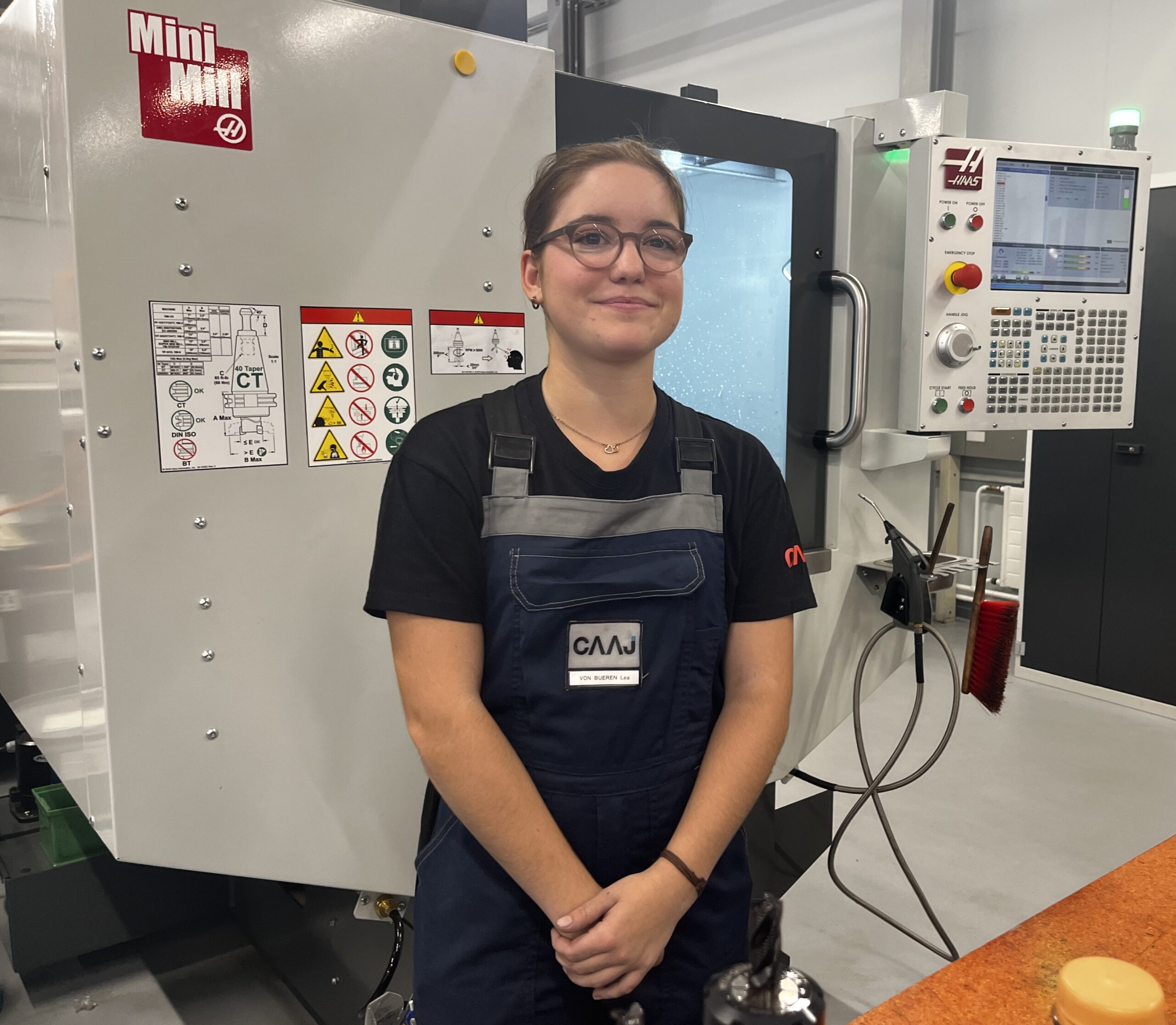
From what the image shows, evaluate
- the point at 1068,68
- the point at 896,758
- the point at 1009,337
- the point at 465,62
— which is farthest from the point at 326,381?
the point at 1068,68

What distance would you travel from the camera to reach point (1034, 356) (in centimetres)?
202

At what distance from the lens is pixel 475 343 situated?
4.82ft

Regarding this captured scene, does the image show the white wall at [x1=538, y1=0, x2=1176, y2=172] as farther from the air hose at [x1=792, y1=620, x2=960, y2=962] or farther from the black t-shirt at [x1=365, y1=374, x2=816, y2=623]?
the black t-shirt at [x1=365, y1=374, x2=816, y2=623]

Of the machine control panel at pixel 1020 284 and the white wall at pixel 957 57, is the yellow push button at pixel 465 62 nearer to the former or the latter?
the machine control panel at pixel 1020 284

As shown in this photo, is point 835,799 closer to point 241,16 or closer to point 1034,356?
point 1034,356

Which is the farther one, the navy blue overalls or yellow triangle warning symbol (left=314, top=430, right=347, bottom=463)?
yellow triangle warning symbol (left=314, top=430, right=347, bottom=463)

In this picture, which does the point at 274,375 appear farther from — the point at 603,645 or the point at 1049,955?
the point at 1049,955

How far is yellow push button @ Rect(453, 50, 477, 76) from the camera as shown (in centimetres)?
140

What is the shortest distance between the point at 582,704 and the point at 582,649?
0.06 metres

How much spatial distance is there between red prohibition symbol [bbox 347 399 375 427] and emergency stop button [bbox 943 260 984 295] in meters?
1.18

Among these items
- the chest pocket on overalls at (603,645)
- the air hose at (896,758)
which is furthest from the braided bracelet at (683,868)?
the air hose at (896,758)

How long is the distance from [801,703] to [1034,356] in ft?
2.80

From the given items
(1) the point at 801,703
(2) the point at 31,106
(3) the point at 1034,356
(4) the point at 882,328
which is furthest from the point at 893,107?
(2) the point at 31,106

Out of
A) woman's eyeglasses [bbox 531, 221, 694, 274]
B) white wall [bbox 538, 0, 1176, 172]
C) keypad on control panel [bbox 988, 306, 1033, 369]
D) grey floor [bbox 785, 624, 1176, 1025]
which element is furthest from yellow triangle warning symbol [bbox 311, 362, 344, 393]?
white wall [bbox 538, 0, 1176, 172]
